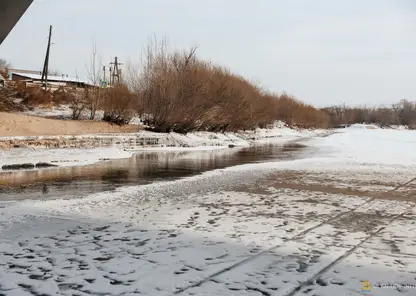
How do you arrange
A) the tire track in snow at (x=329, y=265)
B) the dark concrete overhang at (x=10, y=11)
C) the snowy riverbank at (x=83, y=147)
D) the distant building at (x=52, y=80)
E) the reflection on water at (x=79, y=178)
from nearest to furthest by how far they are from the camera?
the tire track in snow at (x=329, y=265)
the dark concrete overhang at (x=10, y=11)
the reflection on water at (x=79, y=178)
the snowy riverbank at (x=83, y=147)
the distant building at (x=52, y=80)

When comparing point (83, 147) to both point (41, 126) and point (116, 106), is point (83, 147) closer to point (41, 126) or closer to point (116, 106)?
point (41, 126)

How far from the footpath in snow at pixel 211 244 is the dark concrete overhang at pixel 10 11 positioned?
3.24 meters

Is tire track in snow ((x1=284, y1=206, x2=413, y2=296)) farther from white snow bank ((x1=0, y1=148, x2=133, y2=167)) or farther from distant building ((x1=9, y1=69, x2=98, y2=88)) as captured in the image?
distant building ((x1=9, y1=69, x2=98, y2=88))

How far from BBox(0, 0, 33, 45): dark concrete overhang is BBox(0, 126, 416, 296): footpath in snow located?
3.24 meters

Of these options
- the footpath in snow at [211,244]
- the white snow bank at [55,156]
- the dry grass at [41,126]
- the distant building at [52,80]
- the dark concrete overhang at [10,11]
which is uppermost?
the distant building at [52,80]

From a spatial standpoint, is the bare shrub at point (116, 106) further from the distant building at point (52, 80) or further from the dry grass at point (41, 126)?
the distant building at point (52, 80)

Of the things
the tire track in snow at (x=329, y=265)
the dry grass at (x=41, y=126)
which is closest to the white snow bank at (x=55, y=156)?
the dry grass at (x=41, y=126)

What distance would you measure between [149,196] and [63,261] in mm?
5031

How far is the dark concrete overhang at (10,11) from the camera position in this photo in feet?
19.1

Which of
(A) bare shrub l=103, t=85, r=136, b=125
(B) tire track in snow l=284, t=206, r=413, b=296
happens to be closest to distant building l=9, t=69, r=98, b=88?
(A) bare shrub l=103, t=85, r=136, b=125

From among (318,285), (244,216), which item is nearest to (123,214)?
(244,216)

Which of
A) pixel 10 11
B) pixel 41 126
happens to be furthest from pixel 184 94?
pixel 10 11

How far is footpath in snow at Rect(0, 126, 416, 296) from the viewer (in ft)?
14.9

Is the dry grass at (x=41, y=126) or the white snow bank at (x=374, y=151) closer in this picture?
the white snow bank at (x=374, y=151)
